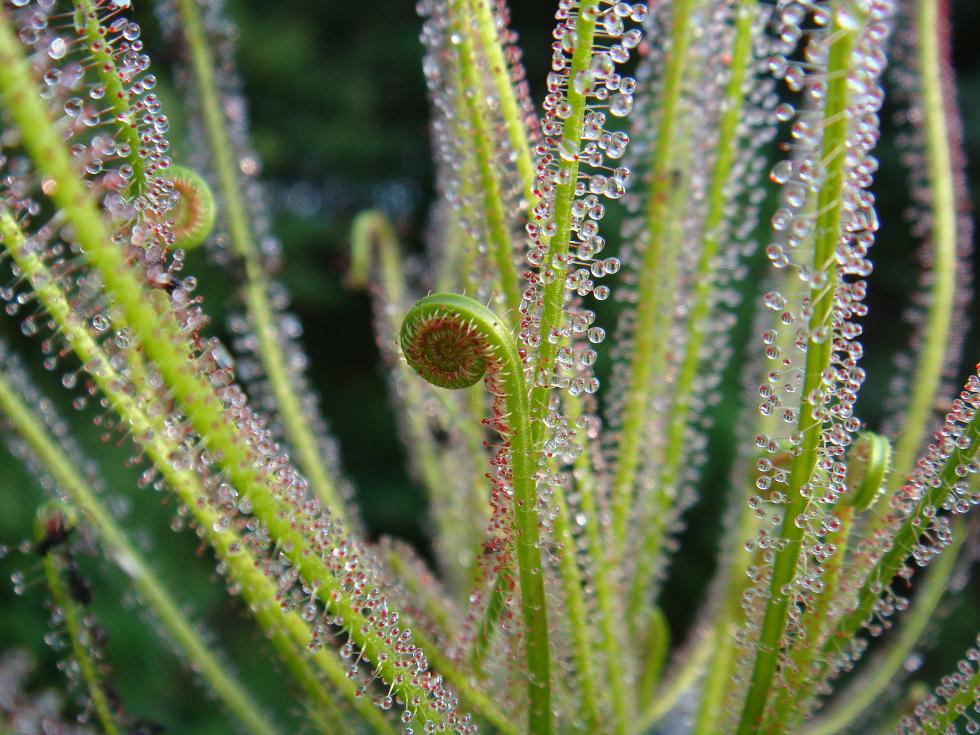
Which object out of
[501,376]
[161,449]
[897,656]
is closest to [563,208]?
[501,376]

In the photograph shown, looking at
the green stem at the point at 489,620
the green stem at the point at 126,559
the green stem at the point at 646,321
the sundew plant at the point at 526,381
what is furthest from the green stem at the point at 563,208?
the green stem at the point at 126,559

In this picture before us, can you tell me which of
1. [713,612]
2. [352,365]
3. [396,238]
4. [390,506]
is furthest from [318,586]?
[352,365]

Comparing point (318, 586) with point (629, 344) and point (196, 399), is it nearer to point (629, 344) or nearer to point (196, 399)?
point (196, 399)

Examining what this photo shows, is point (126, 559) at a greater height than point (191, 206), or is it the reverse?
point (191, 206)

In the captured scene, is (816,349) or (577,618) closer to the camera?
(816,349)

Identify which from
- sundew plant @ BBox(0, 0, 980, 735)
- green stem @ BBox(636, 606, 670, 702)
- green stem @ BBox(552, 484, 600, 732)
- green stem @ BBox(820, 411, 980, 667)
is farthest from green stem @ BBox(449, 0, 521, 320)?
green stem @ BBox(636, 606, 670, 702)

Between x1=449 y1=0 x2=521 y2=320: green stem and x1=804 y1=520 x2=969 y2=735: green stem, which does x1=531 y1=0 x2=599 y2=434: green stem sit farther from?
x1=804 y1=520 x2=969 y2=735: green stem

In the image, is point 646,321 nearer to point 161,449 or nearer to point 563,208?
point 563,208
